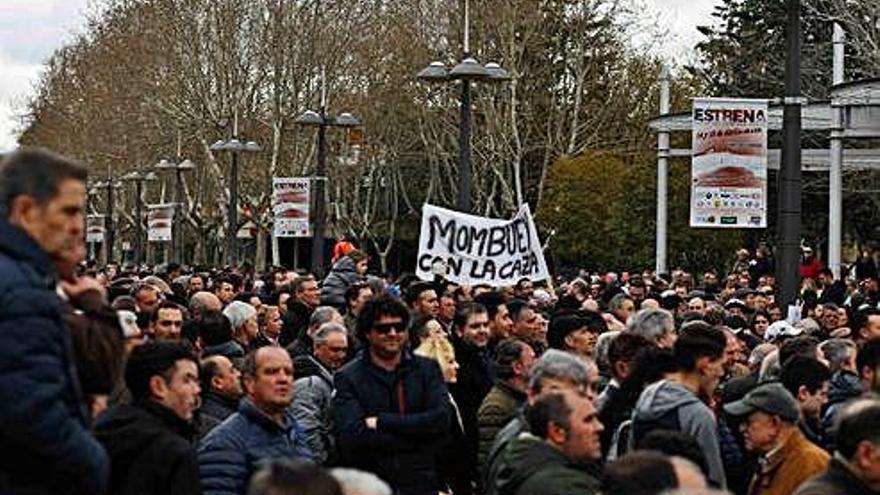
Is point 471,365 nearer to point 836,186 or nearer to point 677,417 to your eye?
point 677,417

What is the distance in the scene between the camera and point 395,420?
9.52 m

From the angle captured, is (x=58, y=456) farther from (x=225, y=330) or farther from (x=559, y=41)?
(x=559, y=41)

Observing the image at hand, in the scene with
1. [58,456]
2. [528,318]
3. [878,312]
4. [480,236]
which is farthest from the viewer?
[480,236]

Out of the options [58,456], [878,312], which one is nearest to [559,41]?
[878,312]

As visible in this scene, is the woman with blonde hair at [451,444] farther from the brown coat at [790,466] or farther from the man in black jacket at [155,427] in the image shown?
the man in black jacket at [155,427]

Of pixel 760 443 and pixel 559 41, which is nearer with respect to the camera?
pixel 760 443

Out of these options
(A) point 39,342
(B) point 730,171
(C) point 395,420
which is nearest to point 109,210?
(B) point 730,171

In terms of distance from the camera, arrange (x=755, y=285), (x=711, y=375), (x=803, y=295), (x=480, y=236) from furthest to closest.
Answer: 1. (x=755, y=285)
2. (x=803, y=295)
3. (x=480, y=236)
4. (x=711, y=375)

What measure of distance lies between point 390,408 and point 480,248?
10.6 m

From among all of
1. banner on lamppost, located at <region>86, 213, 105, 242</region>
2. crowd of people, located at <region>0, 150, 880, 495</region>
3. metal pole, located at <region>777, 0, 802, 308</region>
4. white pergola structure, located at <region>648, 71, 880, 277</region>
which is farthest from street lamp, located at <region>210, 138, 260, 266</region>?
crowd of people, located at <region>0, 150, 880, 495</region>

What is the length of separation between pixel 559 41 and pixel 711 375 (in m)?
47.2

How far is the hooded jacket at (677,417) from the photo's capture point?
822 cm

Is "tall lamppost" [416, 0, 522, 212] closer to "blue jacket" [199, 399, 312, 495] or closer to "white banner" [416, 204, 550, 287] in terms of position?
"white banner" [416, 204, 550, 287]

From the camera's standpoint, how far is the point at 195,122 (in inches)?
2322
